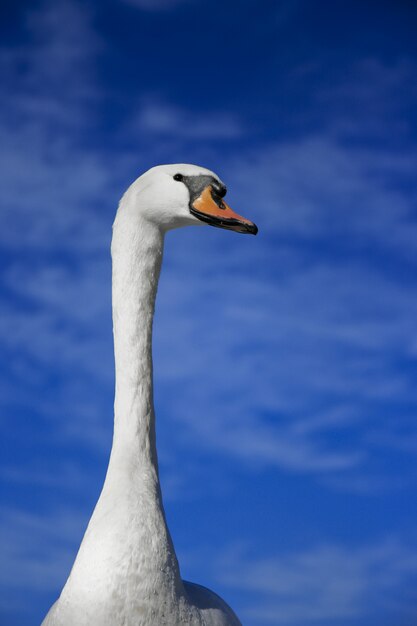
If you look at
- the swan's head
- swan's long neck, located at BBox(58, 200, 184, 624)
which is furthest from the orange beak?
swan's long neck, located at BBox(58, 200, 184, 624)

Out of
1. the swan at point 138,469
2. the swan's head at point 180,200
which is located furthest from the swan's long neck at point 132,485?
the swan's head at point 180,200

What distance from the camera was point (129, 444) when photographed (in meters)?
5.59

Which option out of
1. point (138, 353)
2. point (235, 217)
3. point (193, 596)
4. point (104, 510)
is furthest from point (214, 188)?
point (193, 596)

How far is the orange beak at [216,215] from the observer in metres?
6.02

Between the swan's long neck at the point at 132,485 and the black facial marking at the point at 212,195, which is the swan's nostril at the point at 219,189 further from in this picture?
the swan's long neck at the point at 132,485

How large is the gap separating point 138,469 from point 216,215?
6.13 ft

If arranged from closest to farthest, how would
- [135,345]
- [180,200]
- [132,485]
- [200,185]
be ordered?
[132,485] → [135,345] → [180,200] → [200,185]

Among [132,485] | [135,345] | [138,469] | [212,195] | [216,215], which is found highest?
[212,195]

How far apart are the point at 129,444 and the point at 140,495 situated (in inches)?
14.0

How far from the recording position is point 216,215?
6.04 m

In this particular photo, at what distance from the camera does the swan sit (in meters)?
5.11

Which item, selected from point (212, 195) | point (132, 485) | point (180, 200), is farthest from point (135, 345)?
point (212, 195)

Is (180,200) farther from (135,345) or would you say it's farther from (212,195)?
(135,345)

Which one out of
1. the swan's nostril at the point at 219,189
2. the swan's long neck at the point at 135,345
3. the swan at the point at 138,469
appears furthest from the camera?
the swan's nostril at the point at 219,189
